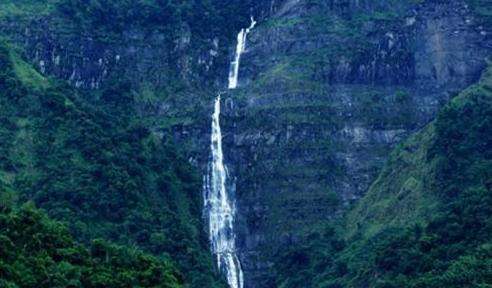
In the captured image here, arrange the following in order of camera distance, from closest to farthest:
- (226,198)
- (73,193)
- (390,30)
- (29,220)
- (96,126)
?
(29,220), (73,193), (96,126), (226,198), (390,30)

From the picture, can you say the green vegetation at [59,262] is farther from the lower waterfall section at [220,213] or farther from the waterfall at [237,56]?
the waterfall at [237,56]

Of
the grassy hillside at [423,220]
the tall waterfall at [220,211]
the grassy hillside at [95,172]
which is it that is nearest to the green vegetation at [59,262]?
the grassy hillside at [95,172]

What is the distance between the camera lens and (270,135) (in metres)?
120

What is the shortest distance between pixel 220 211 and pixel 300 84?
16.4 m

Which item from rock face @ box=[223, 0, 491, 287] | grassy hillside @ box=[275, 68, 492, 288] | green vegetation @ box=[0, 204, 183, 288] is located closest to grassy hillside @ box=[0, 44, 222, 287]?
rock face @ box=[223, 0, 491, 287]

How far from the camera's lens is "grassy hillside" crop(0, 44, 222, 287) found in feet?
331

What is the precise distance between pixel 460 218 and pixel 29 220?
4047 cm

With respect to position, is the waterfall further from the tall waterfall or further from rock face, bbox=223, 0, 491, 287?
the tall waterfall

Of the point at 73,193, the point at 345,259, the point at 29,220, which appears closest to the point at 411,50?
the point at 345,259

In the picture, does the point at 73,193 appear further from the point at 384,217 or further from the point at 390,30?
the point at 390,30

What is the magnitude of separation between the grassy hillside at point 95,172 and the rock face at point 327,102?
6.86 metres

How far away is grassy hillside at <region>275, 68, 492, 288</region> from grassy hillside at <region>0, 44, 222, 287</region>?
1118 centimetres

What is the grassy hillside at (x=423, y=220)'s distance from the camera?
9088 cm

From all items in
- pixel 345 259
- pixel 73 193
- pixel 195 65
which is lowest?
pixel 345 259
